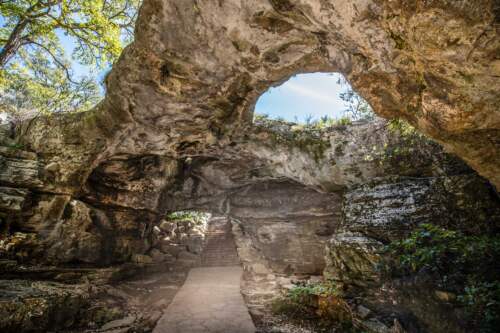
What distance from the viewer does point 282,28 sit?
11.6 feet

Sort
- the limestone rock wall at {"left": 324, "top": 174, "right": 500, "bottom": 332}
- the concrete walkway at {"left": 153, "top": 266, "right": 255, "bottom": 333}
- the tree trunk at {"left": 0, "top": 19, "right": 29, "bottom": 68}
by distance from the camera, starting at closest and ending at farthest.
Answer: the limestone rock wall at {"left": 324, "top": 174, "right": 500, "bottom": 332}
the concrete walkway at {"left": 153, "top": 266, "right": 255, "bottom": 333}
the tree trunk at {"left": 0, "top": 19, "right": 29, "bottom": 68}

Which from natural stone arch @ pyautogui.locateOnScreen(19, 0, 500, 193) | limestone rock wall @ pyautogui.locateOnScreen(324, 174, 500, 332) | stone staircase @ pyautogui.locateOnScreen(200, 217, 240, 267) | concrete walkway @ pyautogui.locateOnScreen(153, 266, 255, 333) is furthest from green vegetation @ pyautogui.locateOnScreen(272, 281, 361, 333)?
stone staircase @ pyautogui.locateOnScreen(200, 217, 240, 267)

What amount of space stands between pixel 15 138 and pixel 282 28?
7587 mm

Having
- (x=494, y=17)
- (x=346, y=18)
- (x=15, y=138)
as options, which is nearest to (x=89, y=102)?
(x=15, y=138)

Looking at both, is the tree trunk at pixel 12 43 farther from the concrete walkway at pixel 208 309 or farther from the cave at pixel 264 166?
the concrete walkway at pixel 208 309

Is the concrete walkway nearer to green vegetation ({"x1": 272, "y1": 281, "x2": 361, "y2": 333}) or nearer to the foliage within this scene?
green vegetation ({"x1": 272, "y1": 281, "x2": 361, "y2": 333})

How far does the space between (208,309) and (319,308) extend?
2.65m

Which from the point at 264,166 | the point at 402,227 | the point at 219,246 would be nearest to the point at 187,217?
the point at 219,246

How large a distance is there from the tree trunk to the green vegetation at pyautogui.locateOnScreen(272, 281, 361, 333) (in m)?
9.04

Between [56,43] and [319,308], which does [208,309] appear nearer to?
[319,308]

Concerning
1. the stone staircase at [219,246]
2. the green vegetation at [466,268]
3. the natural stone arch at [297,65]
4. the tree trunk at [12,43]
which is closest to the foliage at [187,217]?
the stone staircase at [219,246]

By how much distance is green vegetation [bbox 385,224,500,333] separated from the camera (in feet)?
8.48

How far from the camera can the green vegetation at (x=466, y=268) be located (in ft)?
8.48

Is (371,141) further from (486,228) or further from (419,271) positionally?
(419,271)
